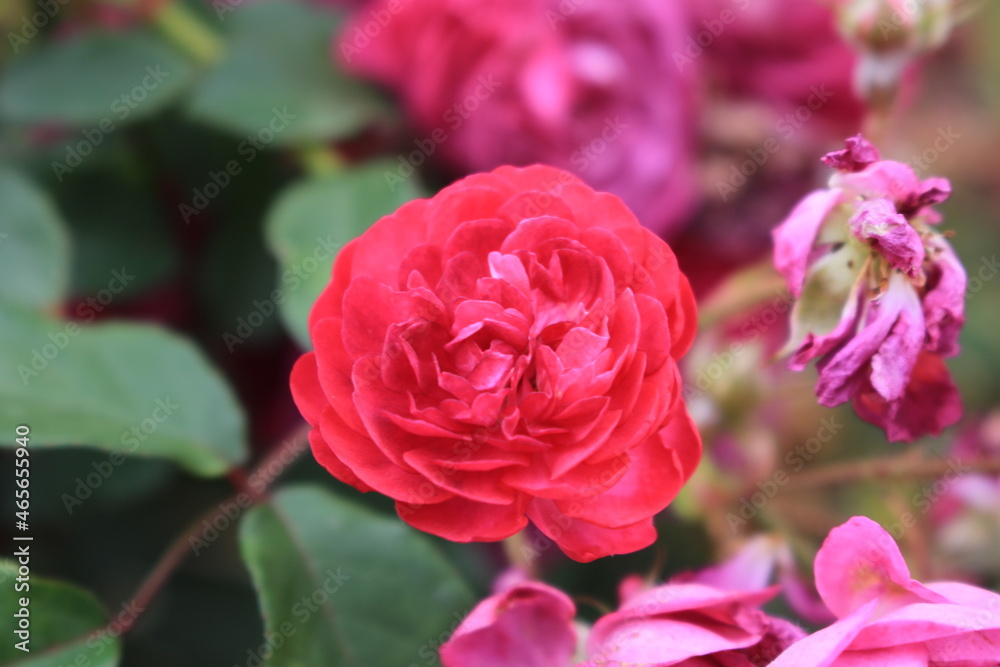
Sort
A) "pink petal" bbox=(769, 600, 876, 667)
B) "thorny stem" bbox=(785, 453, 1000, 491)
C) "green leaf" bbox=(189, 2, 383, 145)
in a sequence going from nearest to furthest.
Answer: "pink petal" bbox=(769, 600, 876, 667) < "thorny stem" bbox=(785, 453, 1000, 491) < "green leaf" bbox=(189, 2, 383, 145)

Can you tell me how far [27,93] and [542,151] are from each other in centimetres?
27

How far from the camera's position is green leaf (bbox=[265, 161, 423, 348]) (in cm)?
36

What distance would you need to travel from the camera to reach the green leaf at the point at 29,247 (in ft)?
1.32

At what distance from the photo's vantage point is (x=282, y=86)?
47cm

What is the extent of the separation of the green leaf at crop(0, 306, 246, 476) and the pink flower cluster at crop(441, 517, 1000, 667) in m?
0.14

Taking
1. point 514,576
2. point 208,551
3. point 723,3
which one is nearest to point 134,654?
point 208,551

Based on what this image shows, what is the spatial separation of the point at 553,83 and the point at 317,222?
0.15 metres
